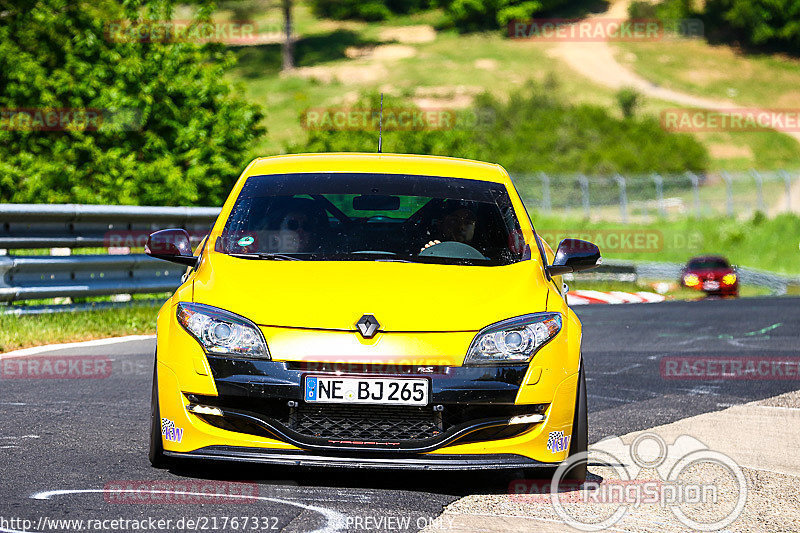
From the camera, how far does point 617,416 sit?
8.13 metres

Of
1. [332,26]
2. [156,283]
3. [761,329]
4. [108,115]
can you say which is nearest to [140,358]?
[156,283]

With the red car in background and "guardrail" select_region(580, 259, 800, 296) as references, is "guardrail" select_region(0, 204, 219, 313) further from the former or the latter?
the red car in background

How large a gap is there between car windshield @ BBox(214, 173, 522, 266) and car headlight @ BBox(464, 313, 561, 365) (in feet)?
2.50

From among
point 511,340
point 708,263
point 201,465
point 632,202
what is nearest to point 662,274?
point 708,263

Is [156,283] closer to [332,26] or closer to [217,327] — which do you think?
[217,327]

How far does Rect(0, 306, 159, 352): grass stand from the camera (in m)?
10.9

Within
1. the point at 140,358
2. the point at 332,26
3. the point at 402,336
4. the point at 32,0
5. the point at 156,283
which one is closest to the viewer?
the point at 402,336

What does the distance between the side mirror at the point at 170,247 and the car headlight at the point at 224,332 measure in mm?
1018

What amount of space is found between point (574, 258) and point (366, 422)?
1780 mm

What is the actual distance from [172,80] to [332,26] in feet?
306

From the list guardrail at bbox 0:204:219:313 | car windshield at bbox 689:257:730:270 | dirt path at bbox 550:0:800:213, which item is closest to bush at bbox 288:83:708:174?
dirt path at bbox 550:0:800:213

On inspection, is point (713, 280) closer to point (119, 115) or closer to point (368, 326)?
point (119, 115)

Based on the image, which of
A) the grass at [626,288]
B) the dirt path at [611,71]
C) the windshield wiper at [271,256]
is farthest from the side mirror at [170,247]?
the dirt path at [611,71]

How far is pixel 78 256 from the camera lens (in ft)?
39.5
